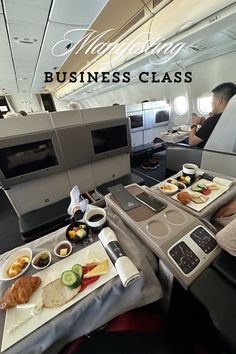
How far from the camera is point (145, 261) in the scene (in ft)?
1.93

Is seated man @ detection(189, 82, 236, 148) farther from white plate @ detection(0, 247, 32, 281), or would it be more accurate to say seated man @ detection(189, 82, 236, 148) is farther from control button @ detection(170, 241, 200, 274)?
white plate @ detection(0, 247, 32, 281)

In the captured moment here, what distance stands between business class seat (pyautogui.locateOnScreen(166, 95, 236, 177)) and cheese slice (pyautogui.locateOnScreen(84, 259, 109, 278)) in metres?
1.39

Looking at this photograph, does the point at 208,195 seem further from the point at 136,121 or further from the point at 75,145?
the point at 136,121

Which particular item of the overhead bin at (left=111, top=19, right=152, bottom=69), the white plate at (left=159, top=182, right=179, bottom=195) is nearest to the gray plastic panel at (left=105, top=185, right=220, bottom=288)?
the white plate at (left=159, top=182, right=179, bottom=195)

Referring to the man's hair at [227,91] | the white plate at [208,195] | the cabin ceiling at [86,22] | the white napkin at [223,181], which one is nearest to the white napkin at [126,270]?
the white plate at [208,195]

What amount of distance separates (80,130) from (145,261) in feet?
4.73

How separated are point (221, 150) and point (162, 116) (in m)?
2.75

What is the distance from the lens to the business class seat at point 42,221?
140 centimetres

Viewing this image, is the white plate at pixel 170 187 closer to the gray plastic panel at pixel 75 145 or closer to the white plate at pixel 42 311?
the white plate at pixel 42 311

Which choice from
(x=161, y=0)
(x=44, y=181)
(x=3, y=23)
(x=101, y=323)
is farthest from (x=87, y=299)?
(x=161, y=0)

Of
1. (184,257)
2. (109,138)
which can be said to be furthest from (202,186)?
(109,138)

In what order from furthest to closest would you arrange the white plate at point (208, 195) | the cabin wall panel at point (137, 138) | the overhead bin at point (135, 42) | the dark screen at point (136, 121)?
the cabin wall panel at point (137, 138)
the dark screen at point (136, 121)
the overhead bin at point (135, 42)
the white plate at point (208, 195)

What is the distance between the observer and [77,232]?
0.71 m

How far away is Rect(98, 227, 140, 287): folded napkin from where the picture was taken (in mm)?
510
